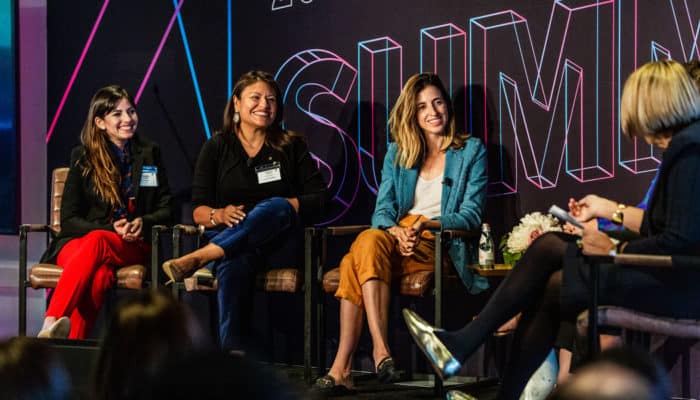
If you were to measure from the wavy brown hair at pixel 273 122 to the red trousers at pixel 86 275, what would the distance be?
81cm

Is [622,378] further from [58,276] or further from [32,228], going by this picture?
[32,228]

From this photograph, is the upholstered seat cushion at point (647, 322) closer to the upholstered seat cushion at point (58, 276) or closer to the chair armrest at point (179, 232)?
the chair armrest at point (179, 232)

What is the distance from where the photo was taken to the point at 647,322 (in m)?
2.88

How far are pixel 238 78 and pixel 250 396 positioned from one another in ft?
15.8

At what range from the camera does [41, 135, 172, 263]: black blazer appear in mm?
5035

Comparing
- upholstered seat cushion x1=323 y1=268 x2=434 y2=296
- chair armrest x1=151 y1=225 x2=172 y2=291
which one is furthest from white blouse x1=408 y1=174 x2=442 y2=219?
chair armrest x1=151 y1=225 x2=172 y2=291

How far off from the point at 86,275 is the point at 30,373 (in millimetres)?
3712

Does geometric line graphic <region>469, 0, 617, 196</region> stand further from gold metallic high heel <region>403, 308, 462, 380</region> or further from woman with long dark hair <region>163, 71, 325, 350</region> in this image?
gold metallic high heel <region>403, 308, 462, 380</region>

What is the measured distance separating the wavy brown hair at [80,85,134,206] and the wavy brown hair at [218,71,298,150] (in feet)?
2.11

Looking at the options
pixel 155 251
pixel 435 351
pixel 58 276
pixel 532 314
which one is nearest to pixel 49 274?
pixel 58 276

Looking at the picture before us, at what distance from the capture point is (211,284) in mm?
4508

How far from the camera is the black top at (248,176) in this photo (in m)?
4.86

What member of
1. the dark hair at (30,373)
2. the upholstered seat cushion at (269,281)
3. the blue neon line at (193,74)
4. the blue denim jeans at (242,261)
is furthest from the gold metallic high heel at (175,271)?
the dark hair at (30,373)

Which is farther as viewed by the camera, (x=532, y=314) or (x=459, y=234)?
(x=459, y=234)
